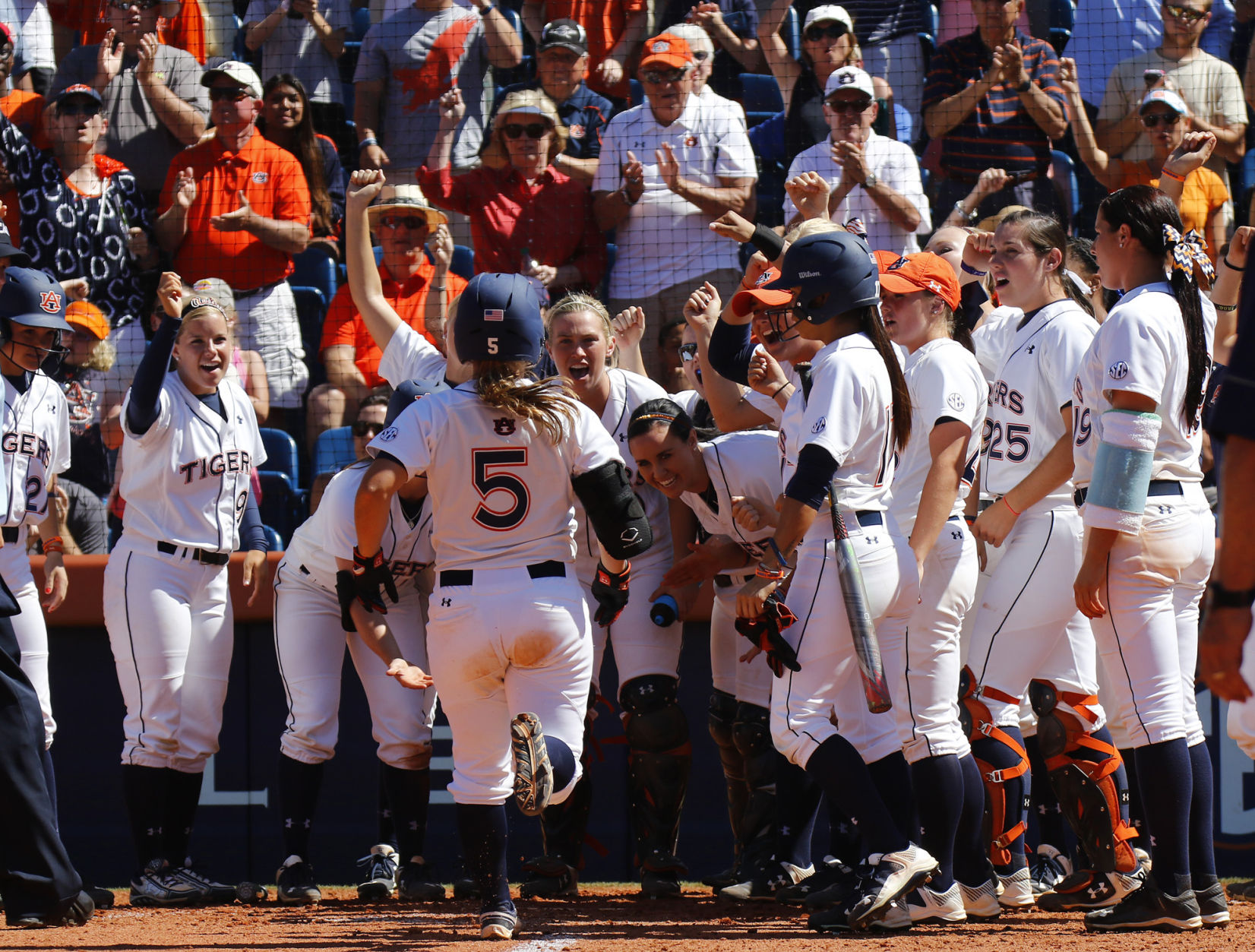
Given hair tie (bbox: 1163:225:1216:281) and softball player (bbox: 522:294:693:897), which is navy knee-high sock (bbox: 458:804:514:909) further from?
hair tie (bbox: 1163:225:1216:281)

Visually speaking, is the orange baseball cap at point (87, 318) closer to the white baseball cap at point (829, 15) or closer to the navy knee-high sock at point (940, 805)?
the white baseball cap at point (829, 15)

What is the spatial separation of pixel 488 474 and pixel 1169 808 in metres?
1.86

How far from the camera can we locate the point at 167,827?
178 inches

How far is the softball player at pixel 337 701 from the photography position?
4.50m

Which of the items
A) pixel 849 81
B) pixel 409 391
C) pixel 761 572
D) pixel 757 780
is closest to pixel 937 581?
pixel 761 572

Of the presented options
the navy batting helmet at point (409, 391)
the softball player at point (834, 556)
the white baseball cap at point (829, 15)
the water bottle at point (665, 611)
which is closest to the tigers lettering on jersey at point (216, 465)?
the navy batting helmet at point (409, 391)

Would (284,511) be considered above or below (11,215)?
below

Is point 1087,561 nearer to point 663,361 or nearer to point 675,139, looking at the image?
point 663,361

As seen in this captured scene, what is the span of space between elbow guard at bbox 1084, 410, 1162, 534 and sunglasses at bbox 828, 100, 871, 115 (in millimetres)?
3452

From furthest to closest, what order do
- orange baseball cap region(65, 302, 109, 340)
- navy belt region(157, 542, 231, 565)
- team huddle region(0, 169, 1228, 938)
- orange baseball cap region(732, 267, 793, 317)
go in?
orange baseball cap region(65, 302, 109, 340) → navy belt region(157, 542, 231, 565) → orange baseball cap region(732, 267, 793, 317) → team huddle region(0, 169, 1228, 938)

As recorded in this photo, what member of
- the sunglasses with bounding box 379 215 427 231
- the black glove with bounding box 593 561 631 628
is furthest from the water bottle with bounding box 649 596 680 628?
the sunglasses with bounding box 379 215 427 231

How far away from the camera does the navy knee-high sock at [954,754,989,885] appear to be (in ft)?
11.8

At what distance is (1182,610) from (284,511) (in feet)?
12.9

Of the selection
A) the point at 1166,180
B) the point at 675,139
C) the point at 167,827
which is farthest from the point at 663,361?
the point at 167,827
